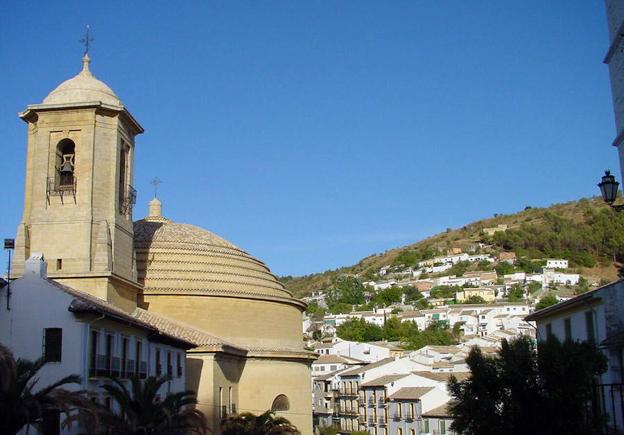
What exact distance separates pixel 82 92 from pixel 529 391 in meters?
25.2

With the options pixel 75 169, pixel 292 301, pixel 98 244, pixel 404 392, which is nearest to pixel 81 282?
pixel 98 244

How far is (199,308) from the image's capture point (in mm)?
44125

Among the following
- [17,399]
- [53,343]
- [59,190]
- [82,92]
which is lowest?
[17,399]

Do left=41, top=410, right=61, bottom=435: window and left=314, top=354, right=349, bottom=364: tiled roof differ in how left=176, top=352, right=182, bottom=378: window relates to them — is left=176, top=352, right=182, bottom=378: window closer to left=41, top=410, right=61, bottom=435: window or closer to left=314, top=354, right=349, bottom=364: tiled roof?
left=41, top=410, right=61, bottom=435: window

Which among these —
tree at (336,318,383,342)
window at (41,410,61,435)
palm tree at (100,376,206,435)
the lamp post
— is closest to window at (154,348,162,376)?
palm tree at (100,376,206,435)

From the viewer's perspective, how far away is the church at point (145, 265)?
3612 cm

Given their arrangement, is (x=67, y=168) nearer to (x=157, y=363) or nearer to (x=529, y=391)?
(x=157, y=363)

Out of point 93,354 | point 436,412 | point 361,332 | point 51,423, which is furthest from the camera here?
point 361,332

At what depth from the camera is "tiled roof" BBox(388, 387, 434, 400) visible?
2439 inches

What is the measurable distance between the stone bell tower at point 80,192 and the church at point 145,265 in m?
0.04

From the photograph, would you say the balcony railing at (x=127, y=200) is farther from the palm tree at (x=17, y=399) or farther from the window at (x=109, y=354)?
the palm tree at (x=17, y=399)

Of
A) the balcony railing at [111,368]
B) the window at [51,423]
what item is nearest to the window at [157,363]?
the balcony railing at [111,368]

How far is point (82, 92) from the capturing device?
1501 inches

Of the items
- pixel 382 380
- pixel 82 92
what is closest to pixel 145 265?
pixel 82 92
